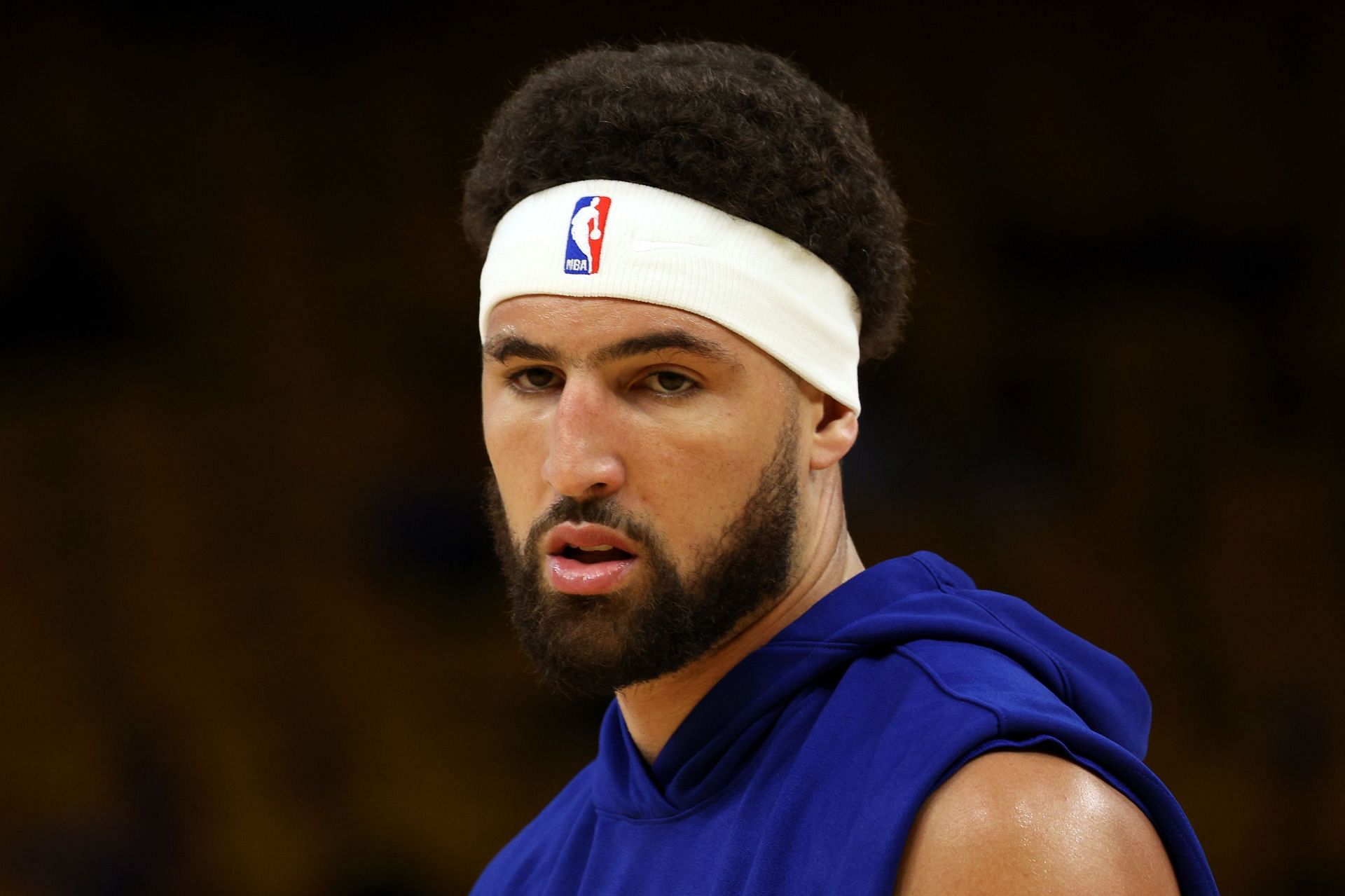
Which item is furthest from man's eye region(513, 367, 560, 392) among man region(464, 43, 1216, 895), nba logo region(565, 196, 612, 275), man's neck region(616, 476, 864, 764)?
man's neck region(616, 476, 864, 764)

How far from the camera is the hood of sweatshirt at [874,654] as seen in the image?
1507mm

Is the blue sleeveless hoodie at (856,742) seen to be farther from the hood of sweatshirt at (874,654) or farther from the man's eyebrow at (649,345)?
the man's eyebrow at (649,345)

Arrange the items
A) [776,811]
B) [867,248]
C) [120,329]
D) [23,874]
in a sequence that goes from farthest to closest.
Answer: [120,329] → [23,874] → [867,248] → [776,811]

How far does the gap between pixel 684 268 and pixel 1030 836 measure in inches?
26.4

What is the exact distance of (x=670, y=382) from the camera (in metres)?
1.59

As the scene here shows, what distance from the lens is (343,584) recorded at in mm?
4137

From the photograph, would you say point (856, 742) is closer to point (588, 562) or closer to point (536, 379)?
point (588, 562)

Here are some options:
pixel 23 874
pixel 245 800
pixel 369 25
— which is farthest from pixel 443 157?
pixel 23 874

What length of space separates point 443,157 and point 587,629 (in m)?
2.92

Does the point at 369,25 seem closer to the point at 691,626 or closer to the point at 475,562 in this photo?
the point at 475,562

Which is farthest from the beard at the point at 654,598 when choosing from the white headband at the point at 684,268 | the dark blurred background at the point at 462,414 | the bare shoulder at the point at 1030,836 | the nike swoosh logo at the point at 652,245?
the dark blurred background at the point at 462,414

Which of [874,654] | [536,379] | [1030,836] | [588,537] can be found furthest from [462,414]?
[1030,836]

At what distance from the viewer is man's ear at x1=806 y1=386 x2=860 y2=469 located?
1683 millimetres

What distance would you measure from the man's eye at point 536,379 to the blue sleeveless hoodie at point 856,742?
36 cm
